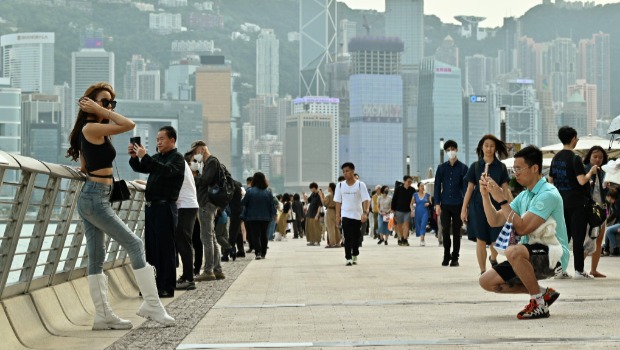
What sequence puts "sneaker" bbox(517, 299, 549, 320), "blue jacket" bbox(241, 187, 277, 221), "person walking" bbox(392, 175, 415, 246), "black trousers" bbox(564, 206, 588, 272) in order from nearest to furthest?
"sneaker" bbox(517, 299, 549, 320) < "black trousers" bbox(564, 206, 588, 272) < "blue jacket" bbox(241, 187, 277, 221) < "person walking" bbox(392, 175, 415, 246)

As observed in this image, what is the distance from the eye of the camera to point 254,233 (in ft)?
77.2

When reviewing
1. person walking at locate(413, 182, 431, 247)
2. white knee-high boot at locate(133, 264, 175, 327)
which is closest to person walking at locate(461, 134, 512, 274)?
white knee-high boot at locate(133, 264, 175, 327)

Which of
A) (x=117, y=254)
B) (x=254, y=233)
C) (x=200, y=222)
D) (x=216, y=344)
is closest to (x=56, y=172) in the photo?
(x=216, y=344)

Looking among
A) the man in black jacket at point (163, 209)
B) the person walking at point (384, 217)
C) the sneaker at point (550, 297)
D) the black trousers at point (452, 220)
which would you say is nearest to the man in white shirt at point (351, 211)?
the black trousers at point (452, 220)

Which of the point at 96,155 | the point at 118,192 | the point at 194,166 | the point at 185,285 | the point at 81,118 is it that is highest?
the point at 81,118

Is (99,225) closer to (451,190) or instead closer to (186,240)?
(186,240)

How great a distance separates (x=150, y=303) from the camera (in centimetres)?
934

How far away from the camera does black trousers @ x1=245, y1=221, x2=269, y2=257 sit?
23.3 meters

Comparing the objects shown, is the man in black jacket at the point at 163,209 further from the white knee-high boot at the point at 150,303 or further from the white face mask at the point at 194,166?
the white face mask at the point at 194,166

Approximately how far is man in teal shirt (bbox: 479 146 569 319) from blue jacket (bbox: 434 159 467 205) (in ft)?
26.8

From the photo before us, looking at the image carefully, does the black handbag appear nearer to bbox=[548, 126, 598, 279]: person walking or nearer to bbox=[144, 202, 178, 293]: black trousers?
bbox=[144, 202, 178, 293]: black trousers

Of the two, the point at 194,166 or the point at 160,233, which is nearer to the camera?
the point at 160,233

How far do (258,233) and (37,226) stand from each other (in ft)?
47.5

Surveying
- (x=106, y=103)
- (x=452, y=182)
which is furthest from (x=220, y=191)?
(x=106, y=103)
